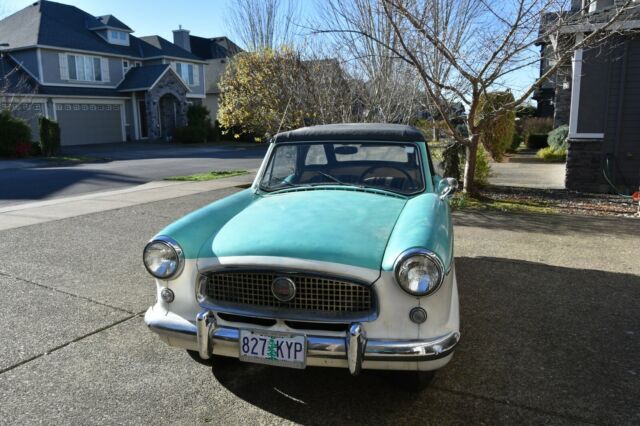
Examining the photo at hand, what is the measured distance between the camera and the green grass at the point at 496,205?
27.2 feet

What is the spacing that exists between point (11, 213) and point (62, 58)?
2357 centimetres

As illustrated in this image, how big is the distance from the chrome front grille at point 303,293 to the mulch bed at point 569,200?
672cm

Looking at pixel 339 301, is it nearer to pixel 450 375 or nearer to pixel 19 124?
pixel 450 375

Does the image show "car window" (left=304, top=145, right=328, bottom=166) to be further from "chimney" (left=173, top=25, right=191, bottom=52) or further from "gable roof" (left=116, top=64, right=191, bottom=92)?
"chimney" (left=173, top=25, right=191, bottom=52)

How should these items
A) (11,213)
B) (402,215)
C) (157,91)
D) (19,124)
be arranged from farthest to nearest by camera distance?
(157,91), (19,124), (11,213), (402,215)

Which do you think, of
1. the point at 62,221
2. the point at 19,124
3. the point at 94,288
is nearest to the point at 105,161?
the point at 19,124

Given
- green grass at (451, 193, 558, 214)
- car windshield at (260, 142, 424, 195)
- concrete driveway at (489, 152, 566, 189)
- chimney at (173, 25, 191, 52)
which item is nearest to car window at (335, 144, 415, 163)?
car windshield at (260, 142, 424, 195)

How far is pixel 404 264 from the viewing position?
2.56 m

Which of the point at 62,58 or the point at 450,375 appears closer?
the point at 450,375

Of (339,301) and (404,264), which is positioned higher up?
(404,264)

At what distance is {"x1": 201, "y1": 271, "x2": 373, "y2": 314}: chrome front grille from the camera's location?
2623 millimetres

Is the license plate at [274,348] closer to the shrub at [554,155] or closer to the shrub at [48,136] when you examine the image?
the shrub at [554,155]

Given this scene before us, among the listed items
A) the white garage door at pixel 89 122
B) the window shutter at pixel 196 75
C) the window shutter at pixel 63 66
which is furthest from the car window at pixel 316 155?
the window shutter at pixel 196 75

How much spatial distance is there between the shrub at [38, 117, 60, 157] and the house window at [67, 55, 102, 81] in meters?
8.89
